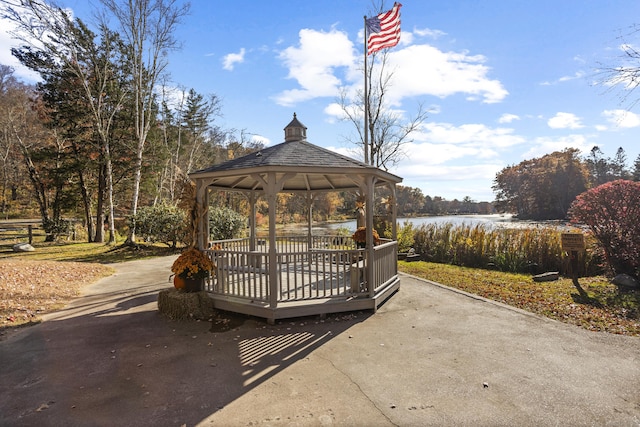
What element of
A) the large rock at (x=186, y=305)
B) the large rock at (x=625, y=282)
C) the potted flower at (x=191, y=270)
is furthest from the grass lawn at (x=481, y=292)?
the potted flower at (x=191, y=270)

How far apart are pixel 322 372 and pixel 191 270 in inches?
127

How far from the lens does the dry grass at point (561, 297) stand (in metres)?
5.29

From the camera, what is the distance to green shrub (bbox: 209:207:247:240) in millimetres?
14945

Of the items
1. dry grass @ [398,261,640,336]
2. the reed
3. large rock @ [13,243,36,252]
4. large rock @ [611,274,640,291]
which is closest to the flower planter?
dry grass @ [398,261,640,336]

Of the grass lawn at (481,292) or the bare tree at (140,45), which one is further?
the bare tree at (140,45)

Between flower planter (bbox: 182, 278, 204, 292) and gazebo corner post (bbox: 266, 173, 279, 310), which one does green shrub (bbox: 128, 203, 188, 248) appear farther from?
gazebo corner post (bbox: 266, 173, 279, 310)

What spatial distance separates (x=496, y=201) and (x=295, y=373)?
6347 cm

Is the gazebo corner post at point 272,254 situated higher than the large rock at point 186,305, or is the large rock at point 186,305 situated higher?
the gazebo corner post at point 272,254

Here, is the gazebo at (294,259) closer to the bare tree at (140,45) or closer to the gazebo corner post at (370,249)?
the gazebo corner post at (370,249)

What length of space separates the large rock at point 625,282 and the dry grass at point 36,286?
466 inches

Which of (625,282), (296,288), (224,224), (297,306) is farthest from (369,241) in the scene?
(224,224)

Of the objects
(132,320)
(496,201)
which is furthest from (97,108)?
(496,201)

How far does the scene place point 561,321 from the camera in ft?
17.4

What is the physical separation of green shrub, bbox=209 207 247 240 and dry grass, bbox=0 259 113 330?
503 centimetres
